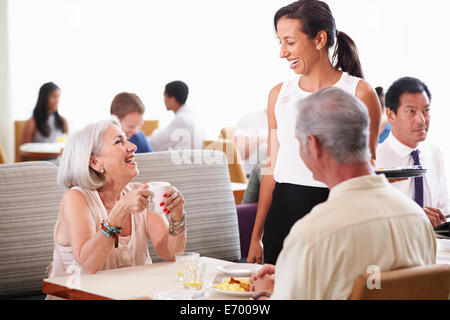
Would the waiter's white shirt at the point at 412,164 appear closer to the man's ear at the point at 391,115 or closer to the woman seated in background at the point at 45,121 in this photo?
the man's ear at the point at 391,115

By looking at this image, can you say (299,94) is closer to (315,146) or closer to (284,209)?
(284,209)

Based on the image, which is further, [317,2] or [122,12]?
[122,12]

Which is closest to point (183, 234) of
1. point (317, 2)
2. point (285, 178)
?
point (285, 178)

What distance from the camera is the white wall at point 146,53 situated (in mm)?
7738

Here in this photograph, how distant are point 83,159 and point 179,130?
11.6 feet

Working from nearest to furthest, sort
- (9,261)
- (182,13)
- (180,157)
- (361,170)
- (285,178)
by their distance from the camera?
(361,170), (285,178), (9,261), (180,157), (182,13)

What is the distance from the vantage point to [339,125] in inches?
59.6

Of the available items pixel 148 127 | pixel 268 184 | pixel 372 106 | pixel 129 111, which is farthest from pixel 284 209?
pixel 148 127

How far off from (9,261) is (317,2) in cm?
157

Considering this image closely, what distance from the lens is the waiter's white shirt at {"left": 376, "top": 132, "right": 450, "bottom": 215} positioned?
2.84 m

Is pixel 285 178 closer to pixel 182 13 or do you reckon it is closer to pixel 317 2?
pixel 317 2

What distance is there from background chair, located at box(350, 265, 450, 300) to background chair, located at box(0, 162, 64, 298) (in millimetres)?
1633

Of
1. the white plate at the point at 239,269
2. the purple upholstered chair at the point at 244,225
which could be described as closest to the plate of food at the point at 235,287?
the white plate at the point at 239,269

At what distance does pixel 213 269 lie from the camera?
2.19 m
